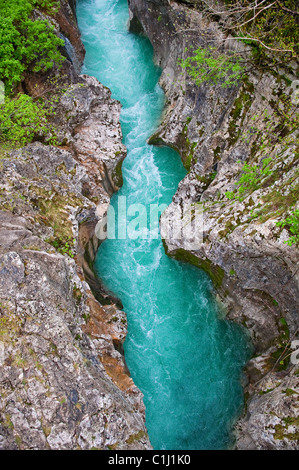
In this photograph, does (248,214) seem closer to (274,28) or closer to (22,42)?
(274,28)

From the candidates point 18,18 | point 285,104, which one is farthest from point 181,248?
point 18,18

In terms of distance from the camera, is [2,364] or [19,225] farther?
[19,225]

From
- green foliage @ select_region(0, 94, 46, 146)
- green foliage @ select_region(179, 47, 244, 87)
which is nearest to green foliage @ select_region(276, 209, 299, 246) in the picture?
green foliage @ select_region(179, 47, 244, 87)

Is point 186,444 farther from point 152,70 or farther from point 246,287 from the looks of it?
point 152,70

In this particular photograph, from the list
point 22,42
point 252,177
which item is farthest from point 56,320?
point 22,42

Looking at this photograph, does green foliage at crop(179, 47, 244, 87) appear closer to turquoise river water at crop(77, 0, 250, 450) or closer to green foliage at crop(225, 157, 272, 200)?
green foliage at crop(225, 157, 272, 200)

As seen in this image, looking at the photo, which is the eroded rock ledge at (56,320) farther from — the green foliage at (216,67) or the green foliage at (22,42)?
the green foliage at (216,67)

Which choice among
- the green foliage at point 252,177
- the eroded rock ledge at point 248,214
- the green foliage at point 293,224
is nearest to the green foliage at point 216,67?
the eroded rock ledge at point 248,214
